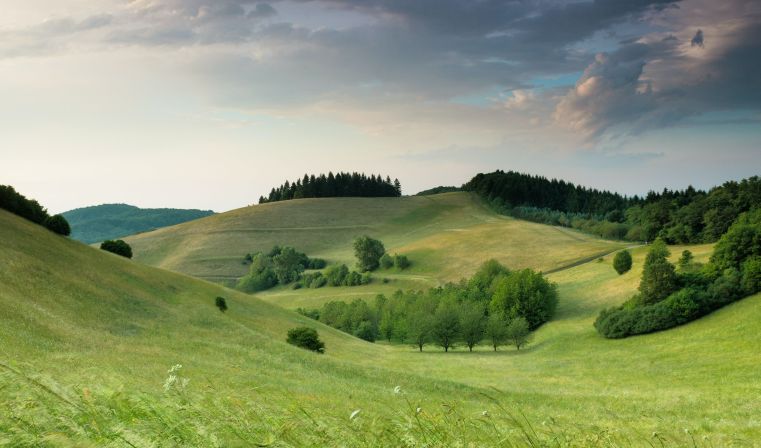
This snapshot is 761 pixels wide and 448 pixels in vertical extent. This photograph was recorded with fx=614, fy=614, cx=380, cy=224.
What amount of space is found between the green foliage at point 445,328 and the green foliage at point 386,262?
69.7 m

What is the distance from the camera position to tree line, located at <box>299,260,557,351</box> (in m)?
86.5

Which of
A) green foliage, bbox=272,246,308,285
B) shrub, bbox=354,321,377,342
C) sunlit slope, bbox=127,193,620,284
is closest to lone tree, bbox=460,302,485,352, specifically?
shrub, bbox=354,321,377,342

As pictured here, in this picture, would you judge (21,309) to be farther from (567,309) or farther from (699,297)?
(567,309)

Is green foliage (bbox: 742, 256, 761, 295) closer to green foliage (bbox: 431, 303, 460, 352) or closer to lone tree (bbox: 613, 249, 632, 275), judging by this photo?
lone tree (bbox: 613, 249, 632, 275)

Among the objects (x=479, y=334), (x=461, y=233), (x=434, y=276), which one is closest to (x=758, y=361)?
(x=479, y=334)

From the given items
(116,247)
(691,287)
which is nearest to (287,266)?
(116,247)

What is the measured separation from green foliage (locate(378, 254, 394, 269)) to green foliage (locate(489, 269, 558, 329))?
62.2 m

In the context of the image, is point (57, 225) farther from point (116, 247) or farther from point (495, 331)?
point (495, 331)

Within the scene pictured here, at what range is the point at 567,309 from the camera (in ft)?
303

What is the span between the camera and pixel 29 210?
49.4m

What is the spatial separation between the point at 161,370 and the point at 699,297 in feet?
194

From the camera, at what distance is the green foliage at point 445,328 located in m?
86.4

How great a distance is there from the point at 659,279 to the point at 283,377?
55.7m

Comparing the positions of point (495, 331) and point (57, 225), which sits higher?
point (57, 225)
